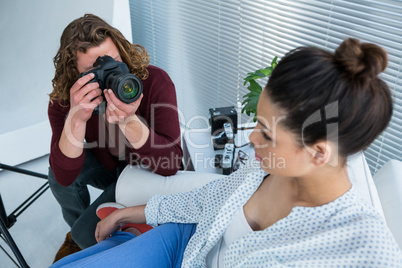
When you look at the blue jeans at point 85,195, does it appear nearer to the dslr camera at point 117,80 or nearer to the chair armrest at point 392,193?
the dslr camera at point 117,80

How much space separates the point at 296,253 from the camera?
2.60 feet

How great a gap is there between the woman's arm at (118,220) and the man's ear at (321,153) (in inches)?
24.1

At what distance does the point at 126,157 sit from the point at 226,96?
0.85m

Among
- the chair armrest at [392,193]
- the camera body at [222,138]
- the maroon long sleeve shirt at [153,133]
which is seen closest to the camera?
the chair armrest at [392,193]

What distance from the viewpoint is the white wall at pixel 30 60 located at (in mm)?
2133

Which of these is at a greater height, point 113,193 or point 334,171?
point 334,171

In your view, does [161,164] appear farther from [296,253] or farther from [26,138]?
[26,138]

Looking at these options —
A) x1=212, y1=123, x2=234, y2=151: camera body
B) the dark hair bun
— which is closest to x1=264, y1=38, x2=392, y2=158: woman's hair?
the dark hair bun

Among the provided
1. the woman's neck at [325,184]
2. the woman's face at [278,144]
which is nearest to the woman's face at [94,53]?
the woman's face at [278,144]

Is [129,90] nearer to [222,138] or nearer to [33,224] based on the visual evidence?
[222,138]

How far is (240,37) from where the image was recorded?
1851 mm

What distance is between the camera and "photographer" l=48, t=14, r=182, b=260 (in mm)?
1147

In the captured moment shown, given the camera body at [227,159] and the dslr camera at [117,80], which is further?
the camera body at [227,159]

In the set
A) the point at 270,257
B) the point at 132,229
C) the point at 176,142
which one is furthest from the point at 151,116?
the point at 270,257
